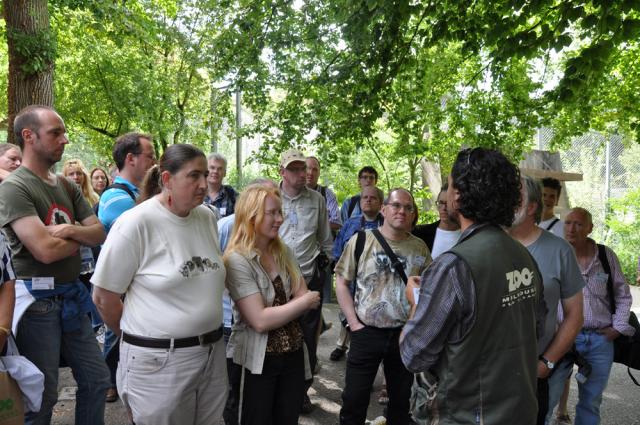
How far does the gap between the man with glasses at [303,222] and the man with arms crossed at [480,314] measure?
2.74 metres

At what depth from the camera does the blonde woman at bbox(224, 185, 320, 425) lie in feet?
9.34

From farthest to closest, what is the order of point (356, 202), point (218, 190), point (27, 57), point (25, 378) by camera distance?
point (27, 57)
point (356, 202)
point (218, 190)
point (25, 378)

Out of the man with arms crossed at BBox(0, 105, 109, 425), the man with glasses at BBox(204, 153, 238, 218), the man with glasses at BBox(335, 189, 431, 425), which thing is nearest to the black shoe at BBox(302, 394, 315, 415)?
the man with glasses at BBox(335, 189, 431, 425)

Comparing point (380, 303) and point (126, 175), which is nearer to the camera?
point (380, 303)

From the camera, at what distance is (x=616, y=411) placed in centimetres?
478

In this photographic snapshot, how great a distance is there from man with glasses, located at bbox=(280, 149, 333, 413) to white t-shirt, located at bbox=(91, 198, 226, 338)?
2.17 meters

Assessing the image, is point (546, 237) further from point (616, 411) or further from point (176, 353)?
point (616, 411)

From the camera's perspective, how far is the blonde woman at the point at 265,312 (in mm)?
2848

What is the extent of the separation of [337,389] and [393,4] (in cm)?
381

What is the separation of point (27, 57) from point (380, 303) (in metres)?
5.94

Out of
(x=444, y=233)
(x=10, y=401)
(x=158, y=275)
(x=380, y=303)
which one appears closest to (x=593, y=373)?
(x=444, y=233)

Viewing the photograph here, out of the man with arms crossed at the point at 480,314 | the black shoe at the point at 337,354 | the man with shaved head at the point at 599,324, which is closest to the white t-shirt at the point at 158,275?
the man with arms crossed at the point at 480,314

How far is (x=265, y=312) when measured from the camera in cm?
282

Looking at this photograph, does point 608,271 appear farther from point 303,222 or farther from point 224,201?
point 224,201
